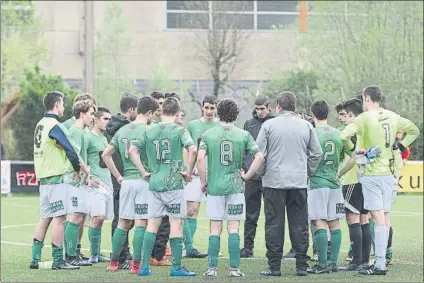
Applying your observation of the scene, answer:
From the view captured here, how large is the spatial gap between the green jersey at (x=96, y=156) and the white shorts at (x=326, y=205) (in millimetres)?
3127

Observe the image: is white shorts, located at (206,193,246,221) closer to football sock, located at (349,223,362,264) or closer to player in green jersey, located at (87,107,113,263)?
football sock, located at (349,223,362,264)

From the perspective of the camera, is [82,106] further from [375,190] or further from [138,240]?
[375,190]

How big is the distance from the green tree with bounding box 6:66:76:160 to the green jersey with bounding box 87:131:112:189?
22.1 metres

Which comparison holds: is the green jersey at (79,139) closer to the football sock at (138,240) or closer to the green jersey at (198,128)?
the football sock at (138,240)

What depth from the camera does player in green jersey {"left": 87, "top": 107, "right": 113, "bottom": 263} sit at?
16.0 meters

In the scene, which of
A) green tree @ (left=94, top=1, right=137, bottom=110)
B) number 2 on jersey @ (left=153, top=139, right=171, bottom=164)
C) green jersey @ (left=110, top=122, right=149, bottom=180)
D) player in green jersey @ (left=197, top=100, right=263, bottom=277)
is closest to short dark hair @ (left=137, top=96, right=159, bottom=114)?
green jersey @ (left=110, top=122, right=149, bottom=180)

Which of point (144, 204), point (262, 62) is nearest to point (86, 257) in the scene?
point (144, 204)

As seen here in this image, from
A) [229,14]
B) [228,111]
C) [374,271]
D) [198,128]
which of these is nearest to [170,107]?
[228,111]

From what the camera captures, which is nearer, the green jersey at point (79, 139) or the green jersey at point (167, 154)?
the green jersey at point (167, 154)

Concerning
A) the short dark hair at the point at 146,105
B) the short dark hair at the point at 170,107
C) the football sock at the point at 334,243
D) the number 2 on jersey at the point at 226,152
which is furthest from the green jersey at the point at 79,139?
the football sock at the point at 334,243

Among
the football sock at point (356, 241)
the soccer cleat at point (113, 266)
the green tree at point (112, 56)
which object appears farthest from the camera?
the green tree at point (112, 56)

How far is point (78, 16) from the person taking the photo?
6550cm

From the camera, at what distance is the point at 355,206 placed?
1535 centimetres

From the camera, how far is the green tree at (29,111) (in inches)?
1540
